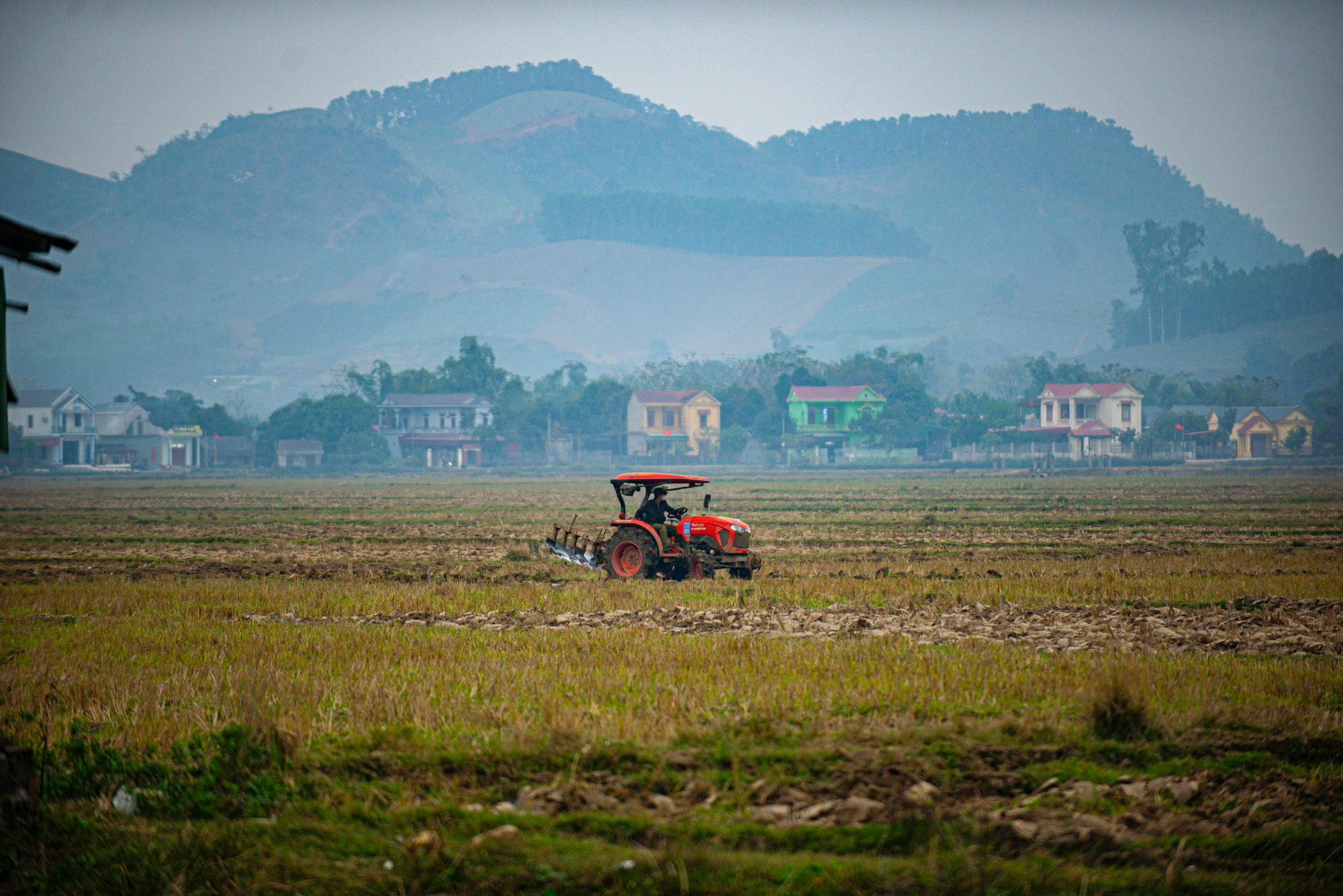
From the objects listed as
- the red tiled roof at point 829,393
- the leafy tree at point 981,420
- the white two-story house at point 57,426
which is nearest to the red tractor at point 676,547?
the leafy tree at point 981,420

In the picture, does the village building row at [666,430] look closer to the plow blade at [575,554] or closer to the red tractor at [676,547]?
the red tractor at [676,547]

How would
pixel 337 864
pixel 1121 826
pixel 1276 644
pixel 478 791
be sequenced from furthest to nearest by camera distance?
pixel 1276 644 < pixel 478 791 < pixel 1121 826 < pixel 337 864

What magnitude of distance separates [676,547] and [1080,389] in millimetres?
118397

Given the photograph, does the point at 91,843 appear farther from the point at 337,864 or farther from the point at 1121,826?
A: the point at 1121,826

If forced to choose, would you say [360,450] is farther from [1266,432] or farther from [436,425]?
[1266,432]

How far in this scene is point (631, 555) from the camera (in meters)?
22.4

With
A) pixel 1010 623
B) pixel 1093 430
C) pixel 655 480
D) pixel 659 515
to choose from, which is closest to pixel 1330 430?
pixel 1093 430

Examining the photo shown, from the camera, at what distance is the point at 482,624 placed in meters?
16.8

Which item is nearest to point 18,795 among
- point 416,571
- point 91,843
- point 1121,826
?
point 91,843

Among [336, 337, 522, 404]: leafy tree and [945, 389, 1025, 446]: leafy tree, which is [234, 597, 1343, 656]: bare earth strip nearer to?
[945, 389, 1025, 446]: leafy tree

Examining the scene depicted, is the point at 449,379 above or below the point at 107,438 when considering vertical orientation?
above

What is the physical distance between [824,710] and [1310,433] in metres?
145

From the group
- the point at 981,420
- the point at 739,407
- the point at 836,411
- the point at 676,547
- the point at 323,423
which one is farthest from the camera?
the point at 739,407

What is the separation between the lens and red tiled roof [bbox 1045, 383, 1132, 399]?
12900 cm
